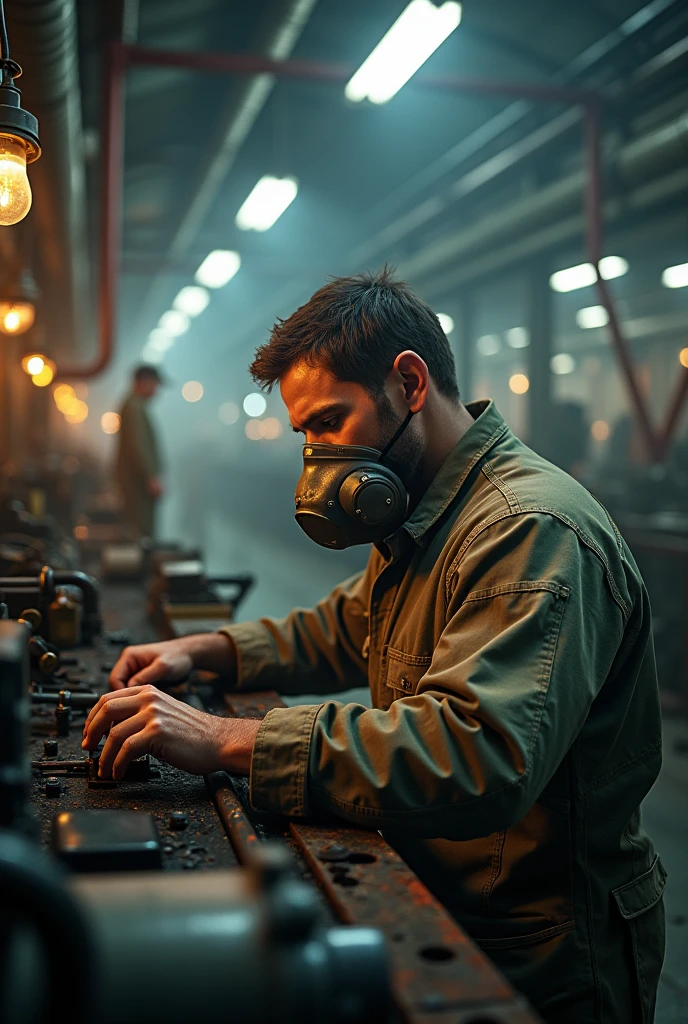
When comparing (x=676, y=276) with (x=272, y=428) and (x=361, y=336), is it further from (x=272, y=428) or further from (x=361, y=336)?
(x=272, y=428)

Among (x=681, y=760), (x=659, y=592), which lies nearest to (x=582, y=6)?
(x=659, y=592)

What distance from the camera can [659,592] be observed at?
4.71m

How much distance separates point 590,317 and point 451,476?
531 inches

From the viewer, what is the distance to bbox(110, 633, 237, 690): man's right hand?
1709 millimetres

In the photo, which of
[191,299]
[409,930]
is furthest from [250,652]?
[191,299]

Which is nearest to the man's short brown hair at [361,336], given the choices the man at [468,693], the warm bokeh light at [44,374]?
the man at [468,693]

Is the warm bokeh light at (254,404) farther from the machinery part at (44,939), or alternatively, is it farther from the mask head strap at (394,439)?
the machinery part at (44,939)

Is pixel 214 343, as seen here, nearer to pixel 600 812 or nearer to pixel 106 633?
pixel 106 633

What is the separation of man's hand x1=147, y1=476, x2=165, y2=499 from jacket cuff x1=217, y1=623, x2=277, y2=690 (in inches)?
186

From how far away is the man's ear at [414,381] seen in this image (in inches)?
58.6

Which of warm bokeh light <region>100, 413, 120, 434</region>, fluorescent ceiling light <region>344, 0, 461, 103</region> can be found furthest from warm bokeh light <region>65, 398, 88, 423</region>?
fluorescent ceiling light <region>344, 0, 461, 103</region>

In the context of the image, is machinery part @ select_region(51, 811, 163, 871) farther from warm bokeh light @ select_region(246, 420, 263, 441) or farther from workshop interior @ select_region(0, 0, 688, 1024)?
warm bokeh light @ select_region(246, 420, 263, 441)

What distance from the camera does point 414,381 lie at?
1.50m

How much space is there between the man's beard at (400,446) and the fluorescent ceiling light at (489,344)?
16333 mm
